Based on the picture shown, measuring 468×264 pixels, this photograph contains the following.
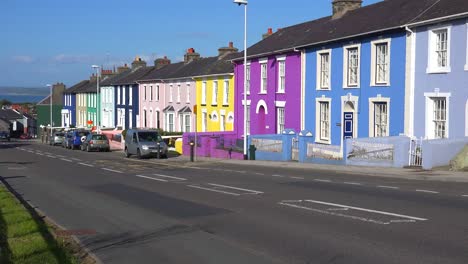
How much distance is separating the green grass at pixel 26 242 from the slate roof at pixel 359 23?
18.4 m

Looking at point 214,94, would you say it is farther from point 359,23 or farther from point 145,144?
point 359,23

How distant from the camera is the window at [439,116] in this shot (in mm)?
24516

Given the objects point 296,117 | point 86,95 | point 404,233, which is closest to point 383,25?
point 296,117

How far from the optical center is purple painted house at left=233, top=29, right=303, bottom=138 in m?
36.2

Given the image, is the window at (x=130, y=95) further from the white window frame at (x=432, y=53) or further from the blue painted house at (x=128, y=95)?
the white window frame at (x=432, y=53)

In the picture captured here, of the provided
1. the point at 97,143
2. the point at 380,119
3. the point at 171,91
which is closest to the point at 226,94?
the point at 171,91

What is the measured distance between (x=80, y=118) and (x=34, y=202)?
257 feet

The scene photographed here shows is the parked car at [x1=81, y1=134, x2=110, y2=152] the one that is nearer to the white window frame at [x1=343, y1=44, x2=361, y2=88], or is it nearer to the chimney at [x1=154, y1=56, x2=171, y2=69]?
the chimney at [x1=154, y1=56, x2=171, y2=69]

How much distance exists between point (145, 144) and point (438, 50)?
20812 mm

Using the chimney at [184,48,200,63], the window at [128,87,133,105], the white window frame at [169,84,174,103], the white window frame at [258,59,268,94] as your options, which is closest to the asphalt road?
the white window frame at [258,59,268,94]

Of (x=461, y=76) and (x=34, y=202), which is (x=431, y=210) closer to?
(x=34, y=202)

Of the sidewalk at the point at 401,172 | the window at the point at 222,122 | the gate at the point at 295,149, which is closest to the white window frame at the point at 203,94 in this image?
the window at the point at 222,122

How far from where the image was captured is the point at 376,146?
25.3 m

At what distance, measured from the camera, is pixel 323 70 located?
3338 centimetres
